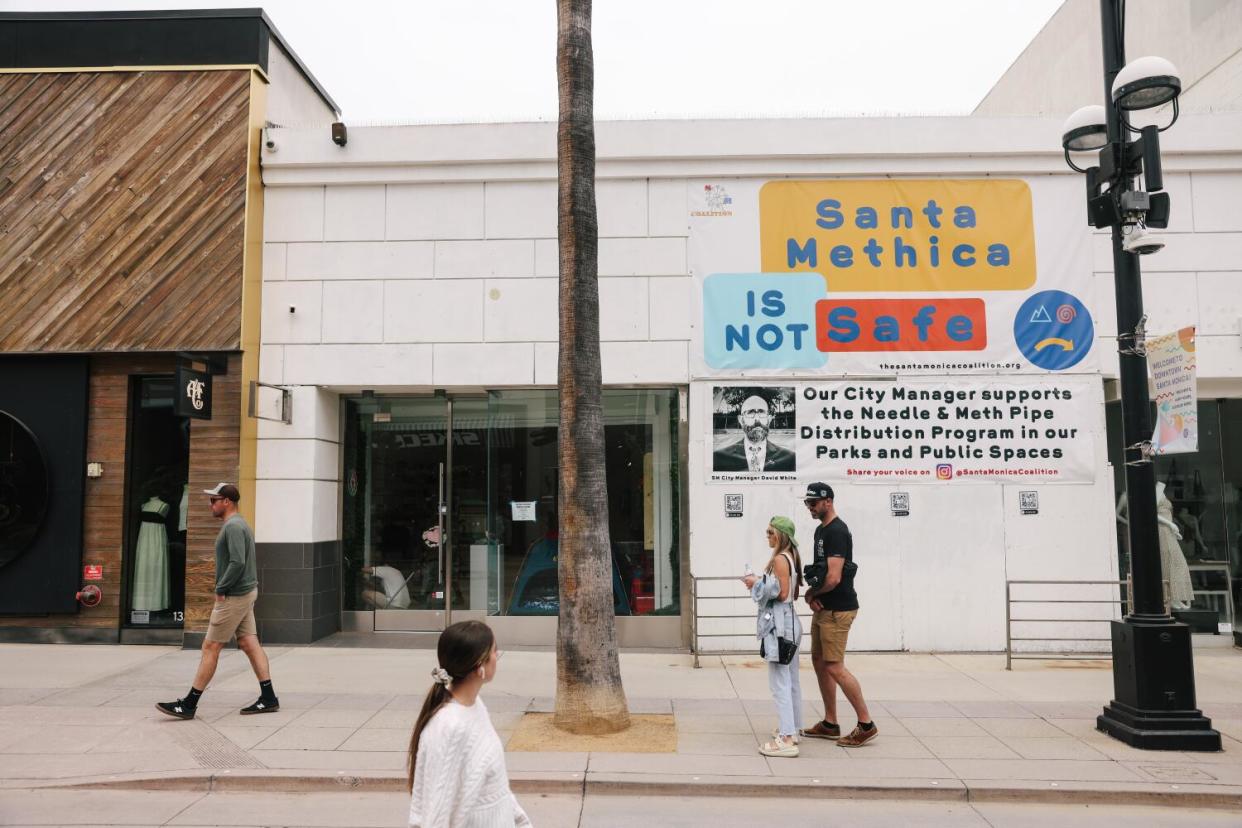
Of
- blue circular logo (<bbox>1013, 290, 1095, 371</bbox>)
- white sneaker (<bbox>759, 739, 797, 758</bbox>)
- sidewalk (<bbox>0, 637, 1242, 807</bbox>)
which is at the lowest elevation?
sidewalk (<bbox>0, 637, 1242, 807</bbox>)

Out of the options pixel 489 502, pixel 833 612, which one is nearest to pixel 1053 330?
pixel 833 612

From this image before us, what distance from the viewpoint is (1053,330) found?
10688 mm

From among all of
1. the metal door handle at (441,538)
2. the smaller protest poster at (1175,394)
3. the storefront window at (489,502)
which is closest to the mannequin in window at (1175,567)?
the smaller protest poster at (1175,394)

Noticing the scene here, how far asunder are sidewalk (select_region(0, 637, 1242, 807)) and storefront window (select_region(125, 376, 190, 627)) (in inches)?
34.2

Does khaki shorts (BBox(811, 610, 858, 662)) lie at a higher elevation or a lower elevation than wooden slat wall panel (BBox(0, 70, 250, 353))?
lower

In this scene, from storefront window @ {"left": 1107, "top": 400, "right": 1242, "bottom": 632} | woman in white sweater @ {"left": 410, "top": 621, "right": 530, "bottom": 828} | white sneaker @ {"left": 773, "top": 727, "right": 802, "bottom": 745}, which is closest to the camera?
woman in white sweater @ {"left": 410, "top": 621, "right": 530, "bottom": 828}

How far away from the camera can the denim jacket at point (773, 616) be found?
6445 millimetres

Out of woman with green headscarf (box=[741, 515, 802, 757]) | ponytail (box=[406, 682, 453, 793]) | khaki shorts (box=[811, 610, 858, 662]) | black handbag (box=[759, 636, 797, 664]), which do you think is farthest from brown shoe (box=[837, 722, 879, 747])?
ponytail (box=[406, 682, 453, 793])

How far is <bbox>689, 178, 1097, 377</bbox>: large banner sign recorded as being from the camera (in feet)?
35.1

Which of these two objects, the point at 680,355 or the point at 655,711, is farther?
the point at 680,355

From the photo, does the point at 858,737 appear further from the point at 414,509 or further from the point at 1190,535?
the point at 1190,535

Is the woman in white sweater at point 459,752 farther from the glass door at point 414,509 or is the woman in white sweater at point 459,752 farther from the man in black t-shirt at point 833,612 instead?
the glass door at point 414,509

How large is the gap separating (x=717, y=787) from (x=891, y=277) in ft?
22.6

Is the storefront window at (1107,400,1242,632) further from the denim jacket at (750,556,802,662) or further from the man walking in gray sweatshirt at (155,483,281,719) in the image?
the man walking in gray sweatshirt at (155,483,281,719)
